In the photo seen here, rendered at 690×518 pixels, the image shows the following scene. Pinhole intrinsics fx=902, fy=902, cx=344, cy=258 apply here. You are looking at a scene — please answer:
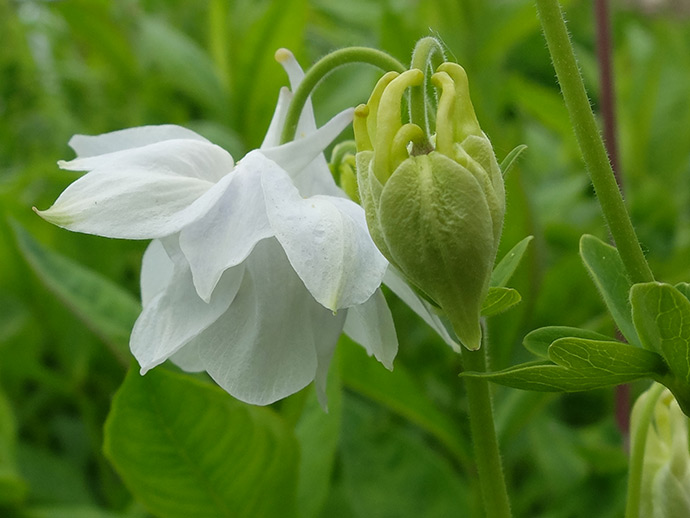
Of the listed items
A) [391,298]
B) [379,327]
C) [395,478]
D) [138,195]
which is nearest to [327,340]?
[379,327]

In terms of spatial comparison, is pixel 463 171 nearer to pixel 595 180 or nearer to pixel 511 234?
pixel 595 180

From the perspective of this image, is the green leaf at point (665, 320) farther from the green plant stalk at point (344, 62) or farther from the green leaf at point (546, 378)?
the green plant stalk at point (344, 62)

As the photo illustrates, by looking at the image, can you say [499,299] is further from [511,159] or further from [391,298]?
[391,298]

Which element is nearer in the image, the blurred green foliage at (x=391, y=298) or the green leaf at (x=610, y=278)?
the green leaf at (x=610, y=278)

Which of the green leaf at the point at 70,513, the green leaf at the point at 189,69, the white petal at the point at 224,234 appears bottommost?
the green leaf at the point at 70,513

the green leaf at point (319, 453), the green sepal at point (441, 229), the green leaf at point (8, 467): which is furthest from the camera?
the green leaf at point (8, 467)

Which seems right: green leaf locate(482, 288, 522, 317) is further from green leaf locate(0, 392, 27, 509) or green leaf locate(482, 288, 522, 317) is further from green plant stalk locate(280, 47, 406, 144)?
green leaf locate(0, 392, 27, 509)

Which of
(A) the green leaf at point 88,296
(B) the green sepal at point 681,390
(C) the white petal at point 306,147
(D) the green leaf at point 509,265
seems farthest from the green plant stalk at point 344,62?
(A) the green leaf at point 88,296
